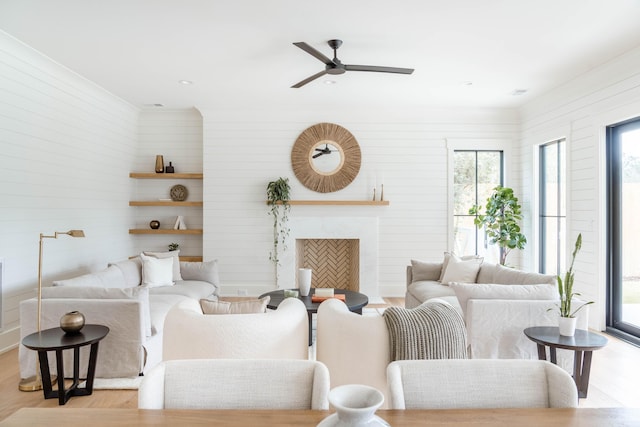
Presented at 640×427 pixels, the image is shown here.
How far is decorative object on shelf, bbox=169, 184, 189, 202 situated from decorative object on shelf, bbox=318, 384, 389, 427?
6.25m

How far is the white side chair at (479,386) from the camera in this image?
3.98 feet

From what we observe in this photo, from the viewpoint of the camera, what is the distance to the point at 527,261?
6.37m

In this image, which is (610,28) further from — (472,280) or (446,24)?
(472,280)

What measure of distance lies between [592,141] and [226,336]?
453cm

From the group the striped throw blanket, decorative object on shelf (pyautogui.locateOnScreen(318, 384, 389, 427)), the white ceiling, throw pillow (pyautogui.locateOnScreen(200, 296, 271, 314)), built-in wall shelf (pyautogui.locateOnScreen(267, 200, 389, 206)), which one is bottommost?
the striped throw blanket

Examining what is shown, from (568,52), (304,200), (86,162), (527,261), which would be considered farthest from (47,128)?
(527,261)

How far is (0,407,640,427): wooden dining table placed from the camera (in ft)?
3.38

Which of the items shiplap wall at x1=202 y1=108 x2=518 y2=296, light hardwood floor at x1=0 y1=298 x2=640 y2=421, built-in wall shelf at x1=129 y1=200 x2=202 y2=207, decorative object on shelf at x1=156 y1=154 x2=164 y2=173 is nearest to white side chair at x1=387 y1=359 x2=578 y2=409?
light hardwood floor at x1=0 y1=298 x2=640 y2=421

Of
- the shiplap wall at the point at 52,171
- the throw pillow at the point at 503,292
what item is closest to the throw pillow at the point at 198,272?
the shiplap wall at the point at 52,171

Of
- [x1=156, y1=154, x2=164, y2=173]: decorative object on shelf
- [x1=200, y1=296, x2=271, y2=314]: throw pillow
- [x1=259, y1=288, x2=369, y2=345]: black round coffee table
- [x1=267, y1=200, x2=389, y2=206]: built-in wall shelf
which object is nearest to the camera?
[x1=200, y1=296, x2=271, y2=314]: throw pillow

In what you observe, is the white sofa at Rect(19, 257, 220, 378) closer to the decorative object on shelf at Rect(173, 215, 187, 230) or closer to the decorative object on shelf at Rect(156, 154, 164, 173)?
the decorative object on shelf at Rect(173, 215, 187, 230)

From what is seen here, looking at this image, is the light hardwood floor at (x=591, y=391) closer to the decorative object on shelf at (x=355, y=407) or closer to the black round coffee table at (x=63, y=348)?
the black round coffee table at (x=63, y=348)

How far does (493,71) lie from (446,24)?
4.95ft

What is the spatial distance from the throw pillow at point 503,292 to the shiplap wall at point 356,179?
11.2ft
